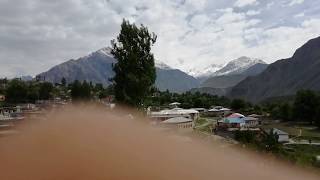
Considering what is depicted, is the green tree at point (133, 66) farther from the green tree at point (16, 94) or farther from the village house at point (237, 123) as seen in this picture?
the green tree at point (16, 94)

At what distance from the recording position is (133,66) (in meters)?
41.9

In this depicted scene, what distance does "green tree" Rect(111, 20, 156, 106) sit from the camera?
40.9 meters

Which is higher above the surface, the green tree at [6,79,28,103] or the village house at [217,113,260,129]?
the green tree at [6,79,28,103]

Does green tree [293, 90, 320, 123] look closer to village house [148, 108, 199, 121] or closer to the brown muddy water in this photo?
village house [148, 108, 199, 121]

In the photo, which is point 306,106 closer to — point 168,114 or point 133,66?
point 168,114

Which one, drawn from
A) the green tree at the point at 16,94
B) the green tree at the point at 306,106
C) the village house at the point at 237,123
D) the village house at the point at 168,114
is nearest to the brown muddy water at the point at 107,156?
the village house at the point at 168,114

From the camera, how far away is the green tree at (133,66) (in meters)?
40.9

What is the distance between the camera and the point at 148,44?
141ft

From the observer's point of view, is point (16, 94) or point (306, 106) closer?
point (306, 106)

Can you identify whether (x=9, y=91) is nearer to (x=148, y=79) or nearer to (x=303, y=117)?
(x=303, y=117)

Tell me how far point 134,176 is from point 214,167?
12.7 ft

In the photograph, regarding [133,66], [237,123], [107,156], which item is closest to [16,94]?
[237,123]

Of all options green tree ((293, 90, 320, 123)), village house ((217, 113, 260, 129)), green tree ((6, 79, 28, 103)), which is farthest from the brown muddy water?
green tree ((6, 79, 28, 103))

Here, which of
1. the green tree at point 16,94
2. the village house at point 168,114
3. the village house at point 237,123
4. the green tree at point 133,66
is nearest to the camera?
the green tree at point 133,66
